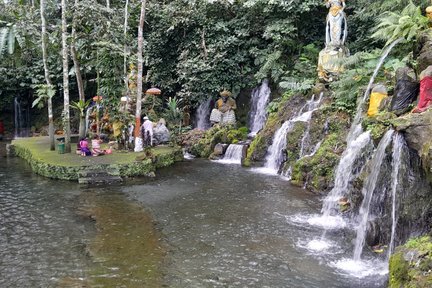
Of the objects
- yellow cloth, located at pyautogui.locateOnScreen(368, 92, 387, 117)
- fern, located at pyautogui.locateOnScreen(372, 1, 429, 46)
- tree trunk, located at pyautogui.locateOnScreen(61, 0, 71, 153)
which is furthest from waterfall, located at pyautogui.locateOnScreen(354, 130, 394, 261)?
tree trunk, located at pyautogui.locateOnScreen(61, 0, 71, 153)

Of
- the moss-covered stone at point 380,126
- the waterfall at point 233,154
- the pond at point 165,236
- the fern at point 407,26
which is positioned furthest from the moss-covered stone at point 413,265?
the waterfall at point 233,154

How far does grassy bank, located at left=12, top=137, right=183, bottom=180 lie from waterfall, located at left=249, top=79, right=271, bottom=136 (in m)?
5.35

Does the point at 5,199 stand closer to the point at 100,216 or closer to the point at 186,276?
the point at 100,216

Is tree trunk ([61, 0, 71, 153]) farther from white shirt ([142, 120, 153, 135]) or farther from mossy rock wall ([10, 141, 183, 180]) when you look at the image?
white shirt ([142, 120, 153, 135])

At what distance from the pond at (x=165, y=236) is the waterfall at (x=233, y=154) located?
3871mm

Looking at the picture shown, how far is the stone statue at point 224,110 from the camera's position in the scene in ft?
72.1

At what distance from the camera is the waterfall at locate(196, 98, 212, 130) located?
2461 cm

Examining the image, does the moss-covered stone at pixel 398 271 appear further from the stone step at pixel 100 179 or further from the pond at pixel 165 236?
the stone step at pixel 100 179

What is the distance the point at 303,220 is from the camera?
33.0 ft

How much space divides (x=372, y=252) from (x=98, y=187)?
859 cm

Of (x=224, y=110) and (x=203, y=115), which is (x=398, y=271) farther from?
(x=203, y=115)

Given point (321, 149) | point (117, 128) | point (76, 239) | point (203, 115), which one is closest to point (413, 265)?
point (76, 239)

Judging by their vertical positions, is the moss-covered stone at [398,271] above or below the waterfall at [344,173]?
below

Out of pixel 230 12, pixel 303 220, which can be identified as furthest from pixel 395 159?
pixel 230 12
